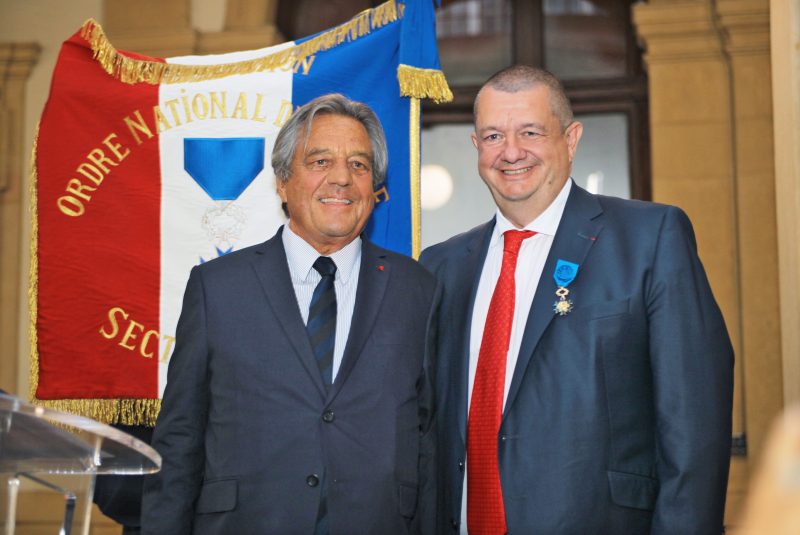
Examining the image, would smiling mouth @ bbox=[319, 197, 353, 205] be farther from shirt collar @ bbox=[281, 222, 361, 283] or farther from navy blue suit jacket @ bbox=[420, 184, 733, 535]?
navy blue suit jacket @ bbox=[420, 184, 733, 535]

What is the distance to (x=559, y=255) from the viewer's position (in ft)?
8.29

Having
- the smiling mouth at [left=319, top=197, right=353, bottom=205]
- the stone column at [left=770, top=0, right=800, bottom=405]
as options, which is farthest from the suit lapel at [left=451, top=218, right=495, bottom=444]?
the stone column at [left=770, top=0, right=800, bottom=405]

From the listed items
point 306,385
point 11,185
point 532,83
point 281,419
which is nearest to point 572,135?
point 532,83

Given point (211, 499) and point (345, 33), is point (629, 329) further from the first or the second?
point (345, 33)

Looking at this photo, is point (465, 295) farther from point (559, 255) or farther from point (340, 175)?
point (340, 175)

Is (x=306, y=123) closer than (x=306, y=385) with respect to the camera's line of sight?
No

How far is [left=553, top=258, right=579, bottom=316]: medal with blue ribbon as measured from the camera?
2.43 m

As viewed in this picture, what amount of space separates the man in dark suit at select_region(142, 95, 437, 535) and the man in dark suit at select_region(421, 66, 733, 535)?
17cm

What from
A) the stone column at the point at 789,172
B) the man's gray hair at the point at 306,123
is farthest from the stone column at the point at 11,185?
the stone column at the point at 789,172

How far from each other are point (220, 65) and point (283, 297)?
4.60 ft

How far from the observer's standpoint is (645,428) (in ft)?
7.83

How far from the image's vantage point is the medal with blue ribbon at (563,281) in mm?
2426

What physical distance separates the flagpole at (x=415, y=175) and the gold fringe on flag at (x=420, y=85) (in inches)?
1.4

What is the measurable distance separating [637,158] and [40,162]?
3.45 meters
